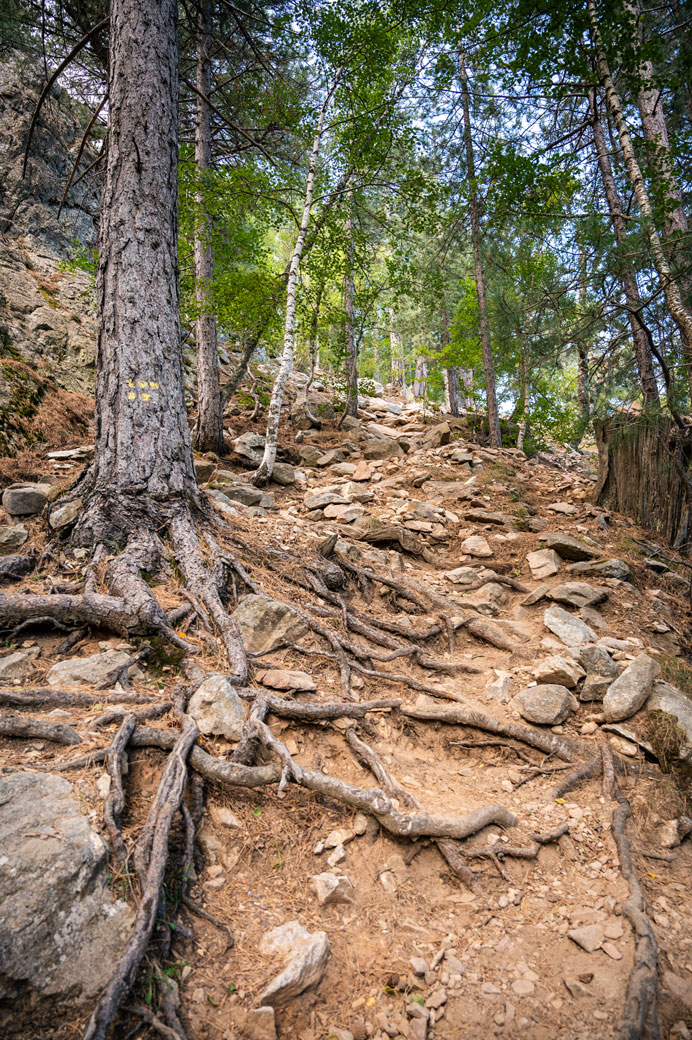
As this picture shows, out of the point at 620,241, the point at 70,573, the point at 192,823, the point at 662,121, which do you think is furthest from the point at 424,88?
the point at 192,823

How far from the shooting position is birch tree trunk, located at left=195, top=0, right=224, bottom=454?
9617 mm

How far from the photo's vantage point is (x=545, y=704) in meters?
3.98

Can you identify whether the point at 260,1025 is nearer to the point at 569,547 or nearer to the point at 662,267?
the point at 569,547

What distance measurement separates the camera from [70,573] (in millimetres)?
3953

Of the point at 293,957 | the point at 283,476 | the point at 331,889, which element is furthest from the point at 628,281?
the point at 293,957

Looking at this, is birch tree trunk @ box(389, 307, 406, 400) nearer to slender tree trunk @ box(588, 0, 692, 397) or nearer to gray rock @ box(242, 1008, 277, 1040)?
slender tree trunk @ box(588, 0, 692, 397)

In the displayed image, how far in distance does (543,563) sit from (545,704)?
2769 mm

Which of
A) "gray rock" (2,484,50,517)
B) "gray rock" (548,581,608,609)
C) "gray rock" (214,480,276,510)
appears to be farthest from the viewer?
"gray rock" (214,480,276,510)

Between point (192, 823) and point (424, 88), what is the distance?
16746 millimetres

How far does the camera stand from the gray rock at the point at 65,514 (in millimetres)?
4359

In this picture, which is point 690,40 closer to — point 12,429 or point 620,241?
point 620,241

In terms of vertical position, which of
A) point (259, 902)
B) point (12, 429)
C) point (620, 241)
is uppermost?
point (620, 241)

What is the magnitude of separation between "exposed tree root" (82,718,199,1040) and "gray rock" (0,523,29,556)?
281 centimetres

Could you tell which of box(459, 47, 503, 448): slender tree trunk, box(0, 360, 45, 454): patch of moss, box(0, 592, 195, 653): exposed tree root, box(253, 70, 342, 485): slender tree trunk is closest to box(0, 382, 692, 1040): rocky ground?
box(0, 592, 195, 653): exposed tree root
